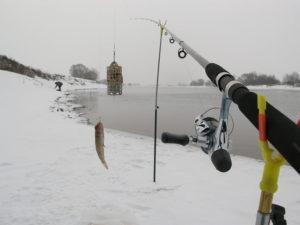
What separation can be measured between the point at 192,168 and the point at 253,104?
15.6 ft

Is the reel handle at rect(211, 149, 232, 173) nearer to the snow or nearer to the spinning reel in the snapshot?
the spinning reel

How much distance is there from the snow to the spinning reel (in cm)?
178

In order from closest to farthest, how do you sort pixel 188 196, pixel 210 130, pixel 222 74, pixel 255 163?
1. pixel 222 74
2. pixel 210 130
3. pixel 188 196
4. pixel 255 163

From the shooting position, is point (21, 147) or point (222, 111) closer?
point (222, 111)

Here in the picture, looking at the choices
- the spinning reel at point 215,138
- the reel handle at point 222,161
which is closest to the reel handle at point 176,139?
the spinning reel at point 215,138

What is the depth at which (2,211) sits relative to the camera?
2.83m

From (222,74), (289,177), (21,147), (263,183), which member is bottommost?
(289,177)

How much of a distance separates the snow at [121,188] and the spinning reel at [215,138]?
1.78m

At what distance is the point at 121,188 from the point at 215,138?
291cm

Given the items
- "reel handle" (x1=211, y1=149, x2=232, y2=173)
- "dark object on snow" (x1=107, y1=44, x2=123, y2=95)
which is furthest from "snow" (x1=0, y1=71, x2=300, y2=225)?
"reel handle" (x1=211, y1=149, x2=232, y2=173)

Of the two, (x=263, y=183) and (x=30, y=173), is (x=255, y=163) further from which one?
(x=263, y=183)

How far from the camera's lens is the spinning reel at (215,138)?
1.13 meters

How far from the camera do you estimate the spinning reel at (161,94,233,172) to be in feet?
3.70

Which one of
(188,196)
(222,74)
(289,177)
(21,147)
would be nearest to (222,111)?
(222,74)
